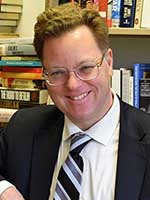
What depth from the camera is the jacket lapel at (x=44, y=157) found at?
126cm

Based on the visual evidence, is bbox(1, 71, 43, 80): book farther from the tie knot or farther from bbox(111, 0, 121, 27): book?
the tie knot

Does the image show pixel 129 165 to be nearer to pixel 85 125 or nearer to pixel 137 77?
pixel 85 125

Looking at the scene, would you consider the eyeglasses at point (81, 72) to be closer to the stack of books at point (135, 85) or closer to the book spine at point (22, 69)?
the stack of books at point (135, 85)

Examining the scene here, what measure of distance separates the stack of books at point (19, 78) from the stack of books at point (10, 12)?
0.53ft

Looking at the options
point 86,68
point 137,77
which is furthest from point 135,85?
point 86,68

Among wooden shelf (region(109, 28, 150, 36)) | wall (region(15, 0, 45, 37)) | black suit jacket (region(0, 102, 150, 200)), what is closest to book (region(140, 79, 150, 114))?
wooden shelf (region(109, 28, 150, 36))

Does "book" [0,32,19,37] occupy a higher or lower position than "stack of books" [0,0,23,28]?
lower

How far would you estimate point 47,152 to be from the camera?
1.29 meters

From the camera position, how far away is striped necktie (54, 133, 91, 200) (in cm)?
118

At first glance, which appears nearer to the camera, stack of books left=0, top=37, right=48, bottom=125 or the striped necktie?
the striped necktie

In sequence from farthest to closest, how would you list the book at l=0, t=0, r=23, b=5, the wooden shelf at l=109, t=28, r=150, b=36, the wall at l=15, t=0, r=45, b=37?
the wall at l=15, t=0, r=45, b=37
the book at l=0, t=0, r=23, b=5
the wooden shelf at l=109, t=28, r=150, b=36

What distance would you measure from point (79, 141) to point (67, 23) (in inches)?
13.3

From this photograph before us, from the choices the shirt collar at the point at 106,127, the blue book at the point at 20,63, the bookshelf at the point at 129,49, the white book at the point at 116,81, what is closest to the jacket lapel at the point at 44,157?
the shirt collar at the point at 106,127

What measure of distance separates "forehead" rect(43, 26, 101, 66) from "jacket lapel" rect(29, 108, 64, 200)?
10.8 inches
